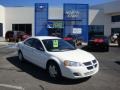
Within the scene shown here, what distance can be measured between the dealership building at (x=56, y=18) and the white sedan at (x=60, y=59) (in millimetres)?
31808

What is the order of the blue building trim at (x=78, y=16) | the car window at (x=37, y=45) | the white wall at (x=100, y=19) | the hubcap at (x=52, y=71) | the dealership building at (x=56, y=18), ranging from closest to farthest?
1. the hubcap at (x=52, y=71)
2. the car window at (x=37, y=45)
3. the blue building trim at (x=78, y=16)
4. the dealership building at (x=56, y=18)
5. the white wall at (x=100, y=19)

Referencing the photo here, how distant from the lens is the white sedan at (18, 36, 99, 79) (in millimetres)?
9281

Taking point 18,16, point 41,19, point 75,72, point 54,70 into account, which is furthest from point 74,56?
point 18,16

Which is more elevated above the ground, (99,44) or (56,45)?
(56,45)

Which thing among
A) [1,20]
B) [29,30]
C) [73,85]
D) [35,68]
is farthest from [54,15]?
[73,85]

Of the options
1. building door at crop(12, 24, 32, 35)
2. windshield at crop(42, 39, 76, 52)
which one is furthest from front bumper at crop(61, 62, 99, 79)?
building door at crop(12, 24, 32, 35)

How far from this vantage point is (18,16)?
47.3 m

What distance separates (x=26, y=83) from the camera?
9203 mm

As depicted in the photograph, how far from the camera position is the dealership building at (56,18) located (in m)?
43.7

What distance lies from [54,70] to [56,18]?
120 feet

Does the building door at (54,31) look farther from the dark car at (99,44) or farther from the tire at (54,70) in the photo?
the tire at (54,70)

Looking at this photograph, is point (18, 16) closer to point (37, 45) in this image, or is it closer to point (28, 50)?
point (28, 50)

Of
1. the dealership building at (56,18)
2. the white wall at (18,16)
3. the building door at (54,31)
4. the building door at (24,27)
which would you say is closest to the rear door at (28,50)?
the dealership building at (56,18)

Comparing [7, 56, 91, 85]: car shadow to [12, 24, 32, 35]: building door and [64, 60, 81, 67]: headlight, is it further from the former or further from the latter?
[12, 24, 32, 35]: building door
